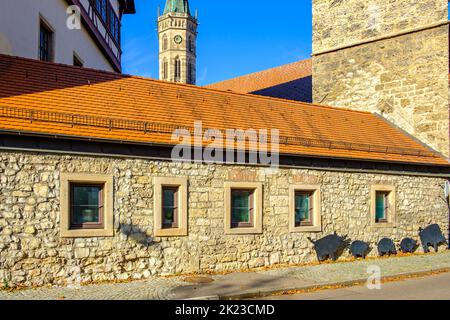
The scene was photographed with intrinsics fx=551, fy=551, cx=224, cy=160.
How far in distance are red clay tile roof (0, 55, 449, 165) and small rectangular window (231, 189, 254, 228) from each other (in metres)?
1.61

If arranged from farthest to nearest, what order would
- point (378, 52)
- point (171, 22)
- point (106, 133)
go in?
point (171, 22), point (378, 52), point (106, 133)

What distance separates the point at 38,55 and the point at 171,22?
221 ft

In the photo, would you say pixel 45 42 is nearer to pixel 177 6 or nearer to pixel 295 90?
pixel 295 90

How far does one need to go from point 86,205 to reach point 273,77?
28897 millimetres

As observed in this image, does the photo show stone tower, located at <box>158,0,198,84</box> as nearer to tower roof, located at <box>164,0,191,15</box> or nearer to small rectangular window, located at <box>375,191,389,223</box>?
tower roof, located at <box>164,0,191,15</box>

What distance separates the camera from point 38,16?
16.3 m

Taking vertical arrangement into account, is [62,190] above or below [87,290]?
above

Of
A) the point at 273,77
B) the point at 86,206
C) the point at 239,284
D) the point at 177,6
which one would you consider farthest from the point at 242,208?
the point at 177,6

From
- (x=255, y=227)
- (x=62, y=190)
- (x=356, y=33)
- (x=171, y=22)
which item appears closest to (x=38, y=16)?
(x=62, y=190)

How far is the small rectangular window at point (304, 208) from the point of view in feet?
49.5

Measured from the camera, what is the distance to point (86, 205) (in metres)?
11.8

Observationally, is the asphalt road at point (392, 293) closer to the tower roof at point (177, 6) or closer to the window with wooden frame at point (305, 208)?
the window with wooden frame at point (305, 208)

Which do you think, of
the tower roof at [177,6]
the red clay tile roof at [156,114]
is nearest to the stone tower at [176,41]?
the tower roof at [177,6]
